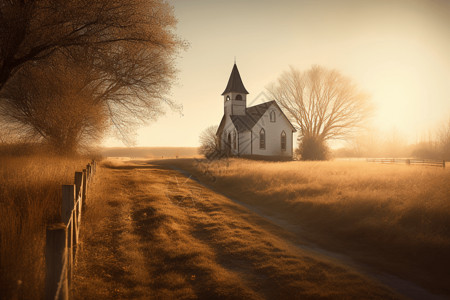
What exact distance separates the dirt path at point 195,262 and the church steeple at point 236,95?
31072mm

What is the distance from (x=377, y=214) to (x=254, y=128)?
2796 centimetres

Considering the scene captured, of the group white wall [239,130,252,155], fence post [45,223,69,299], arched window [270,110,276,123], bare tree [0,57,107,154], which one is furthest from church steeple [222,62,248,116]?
fence post [45,223,69,299]

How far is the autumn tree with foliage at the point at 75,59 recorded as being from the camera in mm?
8133

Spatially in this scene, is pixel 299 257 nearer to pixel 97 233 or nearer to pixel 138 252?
pixel 138 252

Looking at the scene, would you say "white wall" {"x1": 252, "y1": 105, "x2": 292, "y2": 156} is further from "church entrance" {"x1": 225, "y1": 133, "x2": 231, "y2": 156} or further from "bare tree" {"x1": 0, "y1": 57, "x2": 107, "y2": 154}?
"bare tree" {"x1": 0, "y1": 57, "x2": 107, "y2": 154}

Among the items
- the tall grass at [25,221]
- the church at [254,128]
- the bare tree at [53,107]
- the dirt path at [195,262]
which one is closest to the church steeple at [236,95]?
the church at [254,128]

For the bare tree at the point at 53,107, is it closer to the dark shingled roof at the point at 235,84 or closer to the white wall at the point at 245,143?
the white wall at the point at 245,143

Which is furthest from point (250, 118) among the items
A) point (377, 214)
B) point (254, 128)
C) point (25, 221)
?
point (25, 221)

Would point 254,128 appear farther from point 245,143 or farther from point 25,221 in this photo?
point 25,221

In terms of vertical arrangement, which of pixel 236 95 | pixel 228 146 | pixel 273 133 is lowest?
pixel 228 146

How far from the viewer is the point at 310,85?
37344 mm

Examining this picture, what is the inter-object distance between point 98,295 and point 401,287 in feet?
20.3

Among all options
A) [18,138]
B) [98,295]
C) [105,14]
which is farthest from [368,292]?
[18,138]

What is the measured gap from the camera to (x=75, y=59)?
30.9ft
